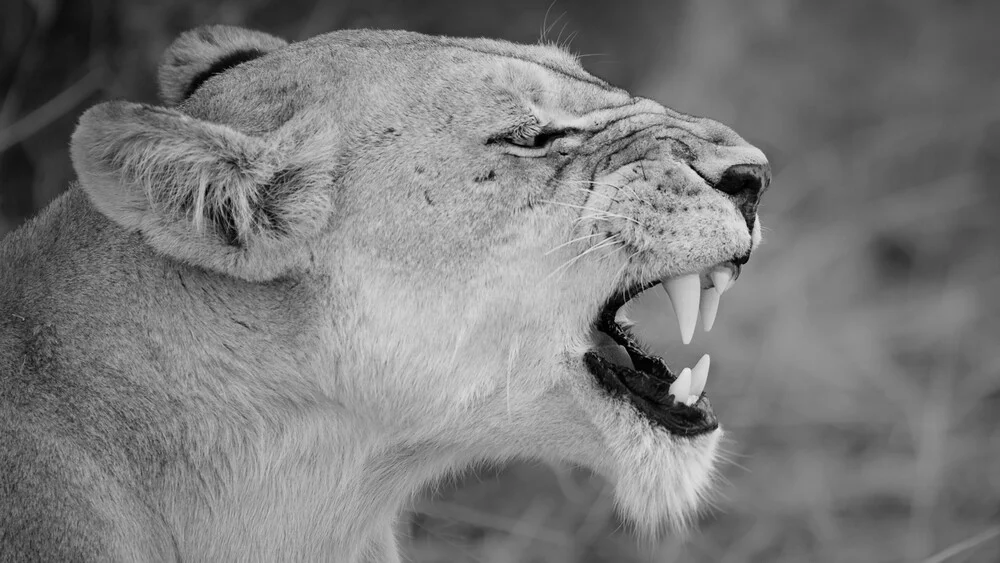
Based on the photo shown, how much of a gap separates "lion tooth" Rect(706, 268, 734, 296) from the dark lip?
16 centimetres

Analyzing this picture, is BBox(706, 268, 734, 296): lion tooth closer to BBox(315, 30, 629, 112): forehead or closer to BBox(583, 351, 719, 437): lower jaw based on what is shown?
BBox(583, 351, 719, 437): lower jaw

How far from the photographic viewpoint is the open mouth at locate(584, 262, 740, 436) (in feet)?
9.50

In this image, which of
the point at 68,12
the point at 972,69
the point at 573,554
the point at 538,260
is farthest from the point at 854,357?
the point at 68,12

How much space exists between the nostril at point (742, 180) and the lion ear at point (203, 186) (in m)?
1.01

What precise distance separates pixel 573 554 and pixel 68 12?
342cm

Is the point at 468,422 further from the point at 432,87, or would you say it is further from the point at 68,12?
the point at 68,12

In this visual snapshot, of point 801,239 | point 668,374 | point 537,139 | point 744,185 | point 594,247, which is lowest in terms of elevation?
point 801,239

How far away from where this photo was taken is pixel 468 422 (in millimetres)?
2855

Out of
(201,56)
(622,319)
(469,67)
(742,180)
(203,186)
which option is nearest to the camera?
(203,186)

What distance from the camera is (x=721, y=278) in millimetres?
2945

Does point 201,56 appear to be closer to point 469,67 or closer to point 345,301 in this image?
point 469,67

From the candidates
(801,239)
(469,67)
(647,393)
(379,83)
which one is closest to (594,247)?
(647,393)

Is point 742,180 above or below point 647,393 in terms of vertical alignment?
above

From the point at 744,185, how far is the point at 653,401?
0.61 metres
